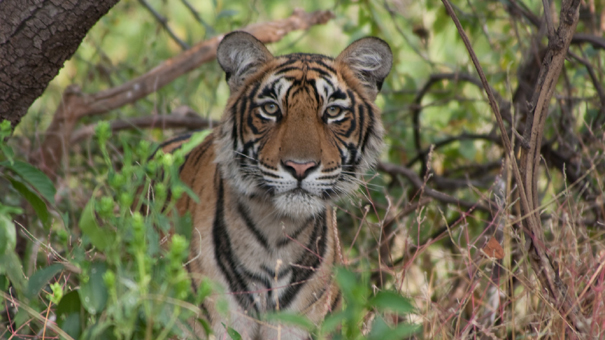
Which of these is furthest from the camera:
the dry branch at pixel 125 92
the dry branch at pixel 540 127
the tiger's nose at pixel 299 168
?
the dry branch at pixel 125 92

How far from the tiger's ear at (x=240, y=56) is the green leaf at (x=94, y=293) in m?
1.33

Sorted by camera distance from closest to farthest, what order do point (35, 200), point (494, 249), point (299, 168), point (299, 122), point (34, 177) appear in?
point (34, 177)
point (35, 200)
point (494, 249)
point (299, 168)
point (299, 122)

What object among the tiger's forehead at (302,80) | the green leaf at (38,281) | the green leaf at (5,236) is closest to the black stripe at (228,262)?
the tiger's forehead at (302,80)

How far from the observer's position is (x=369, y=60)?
8.83 feet

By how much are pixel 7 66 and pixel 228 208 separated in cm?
95

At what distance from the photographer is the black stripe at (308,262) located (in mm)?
2414

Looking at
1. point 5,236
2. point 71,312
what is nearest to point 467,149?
point 71,312

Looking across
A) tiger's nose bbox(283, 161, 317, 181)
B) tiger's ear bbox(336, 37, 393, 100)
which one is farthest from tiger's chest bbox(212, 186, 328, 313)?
tiger's ear bbox(336, 37, 393, 100)

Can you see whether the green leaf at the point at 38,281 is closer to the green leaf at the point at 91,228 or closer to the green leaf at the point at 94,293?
the green leaf at the point at 94,293

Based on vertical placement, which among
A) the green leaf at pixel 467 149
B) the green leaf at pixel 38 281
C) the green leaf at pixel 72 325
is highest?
the green leaf at pixel 467 149

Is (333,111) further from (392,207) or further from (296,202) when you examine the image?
(392,207)

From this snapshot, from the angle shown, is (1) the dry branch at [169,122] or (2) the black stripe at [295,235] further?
(1) the dry branch at [169,122]

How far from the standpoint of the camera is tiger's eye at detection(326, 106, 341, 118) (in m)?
2.48

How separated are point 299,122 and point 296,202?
0.30 metres
